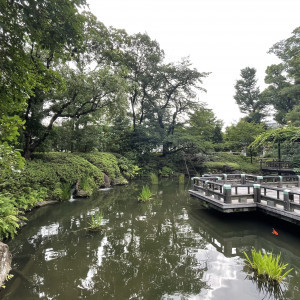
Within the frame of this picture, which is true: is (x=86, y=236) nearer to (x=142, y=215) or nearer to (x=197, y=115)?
(x=142, y=215)

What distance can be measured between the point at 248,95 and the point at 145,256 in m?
29.3

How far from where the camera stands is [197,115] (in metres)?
19.7

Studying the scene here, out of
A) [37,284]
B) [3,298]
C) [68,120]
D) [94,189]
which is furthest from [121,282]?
[68,120]

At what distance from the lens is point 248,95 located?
27391 millimetres

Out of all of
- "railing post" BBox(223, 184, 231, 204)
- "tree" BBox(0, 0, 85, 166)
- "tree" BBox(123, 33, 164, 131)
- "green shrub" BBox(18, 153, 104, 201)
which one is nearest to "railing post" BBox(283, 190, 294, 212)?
"railing post" BBox(223, 184, 231, 204)

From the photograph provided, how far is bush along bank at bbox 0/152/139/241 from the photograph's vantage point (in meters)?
5.89

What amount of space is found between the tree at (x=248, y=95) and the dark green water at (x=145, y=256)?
2495 cm

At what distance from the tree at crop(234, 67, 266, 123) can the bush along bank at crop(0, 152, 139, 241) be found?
76.6 feet

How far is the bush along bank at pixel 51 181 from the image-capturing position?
19.3 feet

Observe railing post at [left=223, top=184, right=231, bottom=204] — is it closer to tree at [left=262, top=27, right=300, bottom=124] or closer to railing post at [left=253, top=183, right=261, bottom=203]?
railing post at [left=253, top=183, right=261, bottom=203]

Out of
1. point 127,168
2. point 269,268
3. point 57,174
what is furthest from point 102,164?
point 269,268

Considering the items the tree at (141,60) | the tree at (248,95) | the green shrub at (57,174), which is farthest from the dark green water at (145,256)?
the tree at (248,95)

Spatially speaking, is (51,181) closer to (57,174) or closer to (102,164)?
(57,174)

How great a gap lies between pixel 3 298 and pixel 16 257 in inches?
50.5
